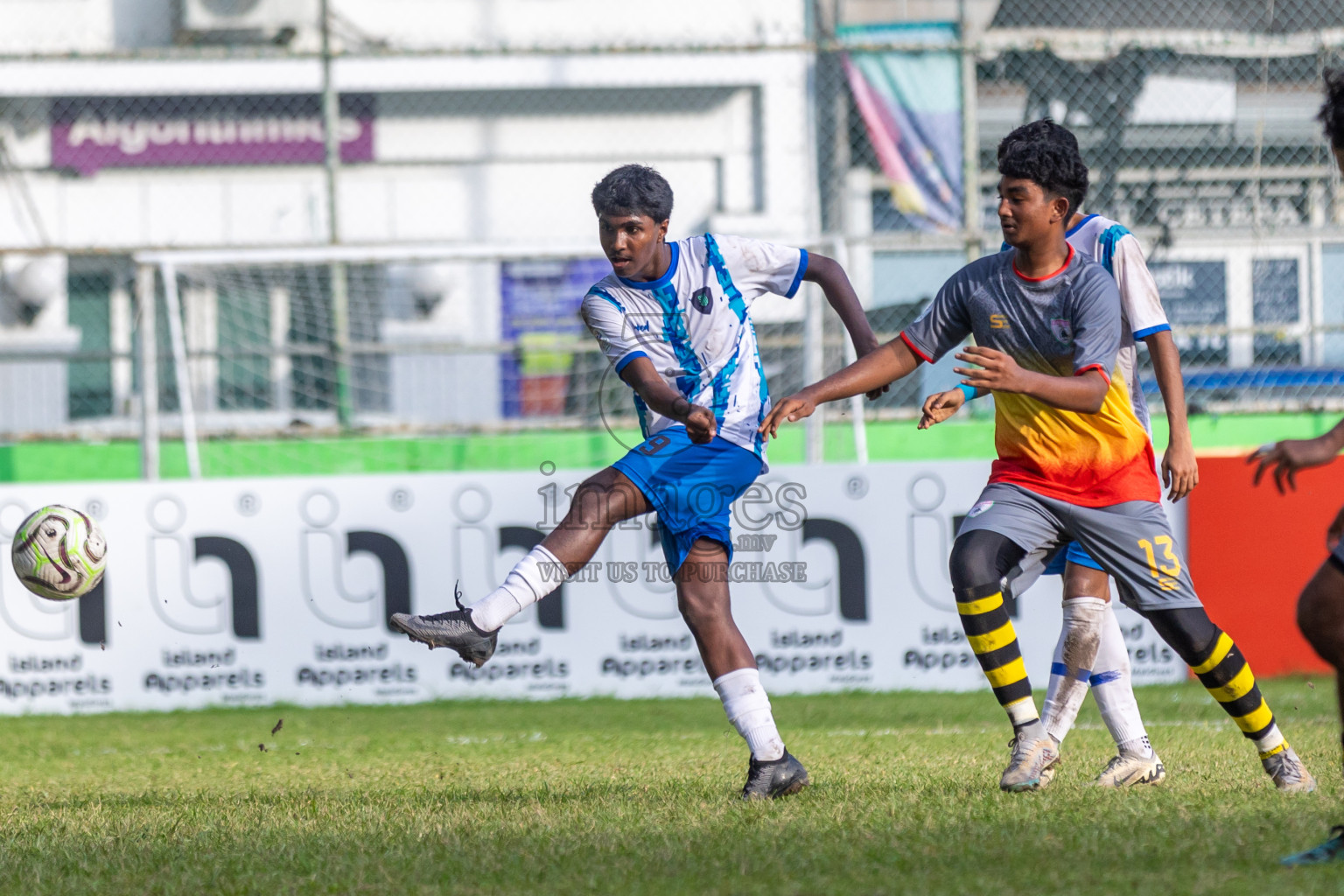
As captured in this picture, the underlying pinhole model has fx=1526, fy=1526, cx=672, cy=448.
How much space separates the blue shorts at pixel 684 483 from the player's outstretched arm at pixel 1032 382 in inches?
36.5

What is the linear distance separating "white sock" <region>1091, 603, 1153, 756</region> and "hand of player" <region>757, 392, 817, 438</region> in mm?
1319

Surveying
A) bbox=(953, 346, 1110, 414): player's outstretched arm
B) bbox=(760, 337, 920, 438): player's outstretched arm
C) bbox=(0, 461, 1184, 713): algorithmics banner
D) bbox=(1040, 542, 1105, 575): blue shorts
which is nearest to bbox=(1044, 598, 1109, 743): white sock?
bbox=(1040, 542, 1105, 575): blue shorts

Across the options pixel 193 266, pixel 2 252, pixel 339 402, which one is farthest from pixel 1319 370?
pixel 2 252

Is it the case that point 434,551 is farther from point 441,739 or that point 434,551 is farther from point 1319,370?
point 1319,370

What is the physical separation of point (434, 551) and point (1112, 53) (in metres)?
6.25

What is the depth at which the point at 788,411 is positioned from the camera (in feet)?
14.7

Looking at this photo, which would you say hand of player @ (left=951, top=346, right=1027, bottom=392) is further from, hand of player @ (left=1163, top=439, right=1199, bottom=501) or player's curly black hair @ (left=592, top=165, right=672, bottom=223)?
player's curly black hair @ (left=592, top=165, right=672, bottom=223)

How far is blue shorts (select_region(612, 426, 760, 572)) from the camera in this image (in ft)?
16.1

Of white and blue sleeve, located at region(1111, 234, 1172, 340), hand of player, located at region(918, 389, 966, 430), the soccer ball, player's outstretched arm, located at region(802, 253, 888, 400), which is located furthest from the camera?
the soccer ball

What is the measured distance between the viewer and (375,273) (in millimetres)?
12945

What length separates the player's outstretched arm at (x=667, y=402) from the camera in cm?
462

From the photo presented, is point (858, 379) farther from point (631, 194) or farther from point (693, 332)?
point (631, 194)

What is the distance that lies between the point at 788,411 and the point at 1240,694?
165cm

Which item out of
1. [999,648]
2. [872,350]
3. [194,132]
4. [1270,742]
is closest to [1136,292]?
[872,350]
